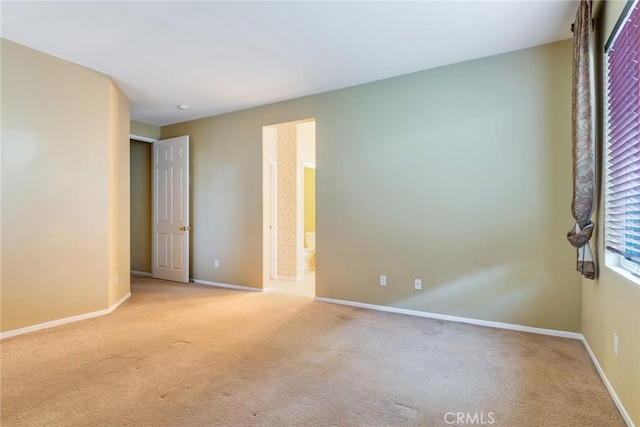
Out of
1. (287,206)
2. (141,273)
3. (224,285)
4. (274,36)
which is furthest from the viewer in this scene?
(141,273)

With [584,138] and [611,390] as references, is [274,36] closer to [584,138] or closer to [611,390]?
[584,138]

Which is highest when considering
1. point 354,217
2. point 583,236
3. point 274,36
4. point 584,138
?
point 274,36

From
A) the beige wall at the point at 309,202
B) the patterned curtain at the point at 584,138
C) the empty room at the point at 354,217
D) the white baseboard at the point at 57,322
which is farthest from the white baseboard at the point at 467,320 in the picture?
the beige wall at the point at 309,202

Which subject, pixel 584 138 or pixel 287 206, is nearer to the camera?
pixel 584 138

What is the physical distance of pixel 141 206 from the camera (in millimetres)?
6043

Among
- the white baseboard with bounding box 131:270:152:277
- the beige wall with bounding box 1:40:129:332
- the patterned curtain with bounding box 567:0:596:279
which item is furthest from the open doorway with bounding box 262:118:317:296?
the patterned curtain with bounding box 567:0:596:279

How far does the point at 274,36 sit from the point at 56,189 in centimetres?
262

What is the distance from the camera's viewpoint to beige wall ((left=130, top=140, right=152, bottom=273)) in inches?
235

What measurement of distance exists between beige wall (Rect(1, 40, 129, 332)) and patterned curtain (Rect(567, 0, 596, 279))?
173 inches

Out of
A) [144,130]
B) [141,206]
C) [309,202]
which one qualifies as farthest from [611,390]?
[141,206]

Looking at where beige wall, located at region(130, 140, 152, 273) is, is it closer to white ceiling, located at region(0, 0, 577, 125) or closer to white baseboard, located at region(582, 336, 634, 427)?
white ceiling, located at region(0, 0, 577, 125)

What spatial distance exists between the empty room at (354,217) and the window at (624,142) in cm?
2

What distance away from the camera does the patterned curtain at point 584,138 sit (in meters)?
2.24

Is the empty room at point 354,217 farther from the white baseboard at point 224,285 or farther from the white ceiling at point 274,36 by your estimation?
the white baseboard at point 224,285
